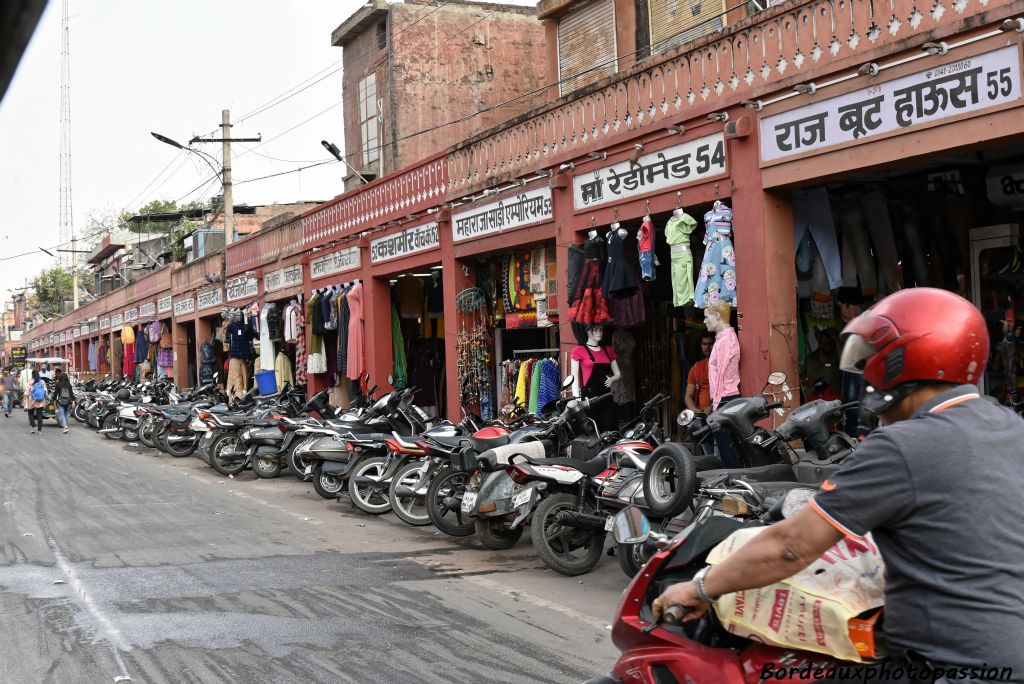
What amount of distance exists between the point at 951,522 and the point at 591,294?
9.11 meters

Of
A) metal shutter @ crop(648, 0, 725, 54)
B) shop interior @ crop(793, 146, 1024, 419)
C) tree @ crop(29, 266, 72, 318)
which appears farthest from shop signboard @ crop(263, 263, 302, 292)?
tree @ crop(29, 266, 72, 318)

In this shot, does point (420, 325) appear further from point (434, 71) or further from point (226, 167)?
point (226, 167)

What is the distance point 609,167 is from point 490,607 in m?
6.17

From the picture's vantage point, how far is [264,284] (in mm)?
23750

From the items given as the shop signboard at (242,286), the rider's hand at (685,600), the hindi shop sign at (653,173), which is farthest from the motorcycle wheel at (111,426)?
the rider's hand at (685,600)

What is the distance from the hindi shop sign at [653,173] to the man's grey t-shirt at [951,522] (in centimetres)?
788

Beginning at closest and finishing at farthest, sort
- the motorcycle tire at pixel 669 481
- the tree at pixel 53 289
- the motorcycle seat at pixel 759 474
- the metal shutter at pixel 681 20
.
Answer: the motorcycle tire at pixel 669 481 < the motorcycle seat at pixel 759 474 < the metal shutter at pixel 681 20 < the tree at pixel 53 289

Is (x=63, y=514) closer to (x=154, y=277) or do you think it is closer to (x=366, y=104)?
(x=366, y=104)

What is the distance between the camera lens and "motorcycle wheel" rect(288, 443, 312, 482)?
13.9 metres

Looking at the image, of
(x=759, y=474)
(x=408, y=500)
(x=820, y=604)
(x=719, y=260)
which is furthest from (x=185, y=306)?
(x=820, y=604)

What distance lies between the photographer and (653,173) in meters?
10.8

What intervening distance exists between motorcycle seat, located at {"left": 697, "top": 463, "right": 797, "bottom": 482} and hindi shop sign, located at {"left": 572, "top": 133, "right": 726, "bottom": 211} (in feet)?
13.6

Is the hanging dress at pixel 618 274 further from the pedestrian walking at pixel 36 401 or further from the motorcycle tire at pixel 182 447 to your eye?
the pedestrian walking at pixel 36 401

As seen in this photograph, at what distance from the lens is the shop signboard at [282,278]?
21562mm
